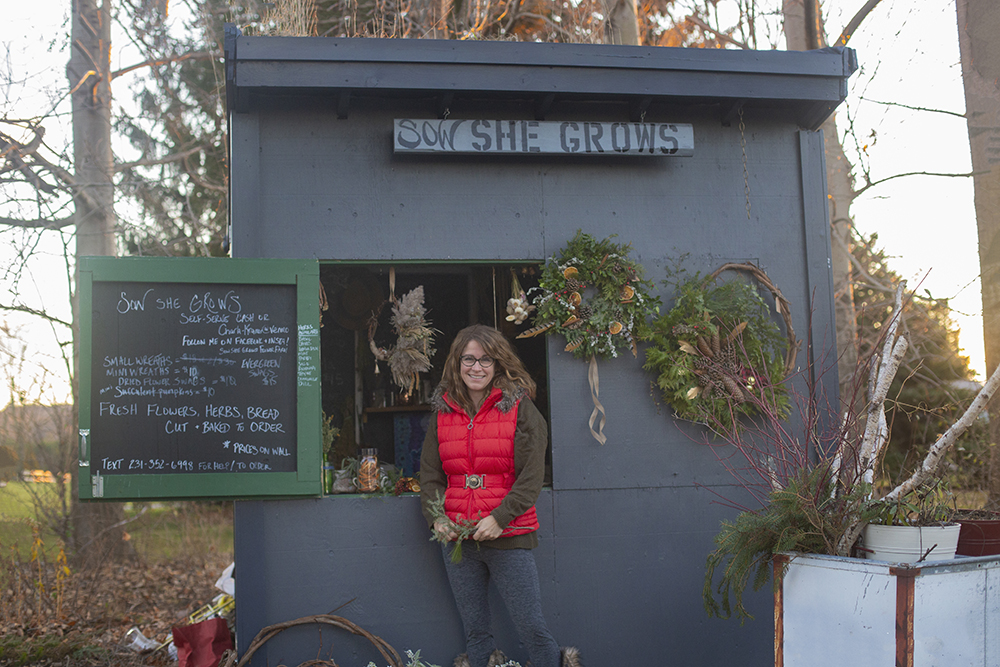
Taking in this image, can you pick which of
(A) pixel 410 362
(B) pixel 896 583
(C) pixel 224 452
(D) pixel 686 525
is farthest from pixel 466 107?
(B) pixel 896 583

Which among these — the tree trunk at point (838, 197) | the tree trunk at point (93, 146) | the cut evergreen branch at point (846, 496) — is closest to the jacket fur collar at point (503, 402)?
the cut evergreen branch at point (846, 496)

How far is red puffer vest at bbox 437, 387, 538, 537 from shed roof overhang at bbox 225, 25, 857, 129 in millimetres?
1688

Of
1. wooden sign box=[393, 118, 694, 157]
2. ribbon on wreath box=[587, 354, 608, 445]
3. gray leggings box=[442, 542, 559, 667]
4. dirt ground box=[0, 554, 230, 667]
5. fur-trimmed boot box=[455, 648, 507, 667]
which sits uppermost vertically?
wooden sign box=[393, 118, 694, 157]

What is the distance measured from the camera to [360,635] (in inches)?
165

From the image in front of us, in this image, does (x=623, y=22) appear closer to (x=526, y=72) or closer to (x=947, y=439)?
(x=526, y=72)

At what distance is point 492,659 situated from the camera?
3977 mm

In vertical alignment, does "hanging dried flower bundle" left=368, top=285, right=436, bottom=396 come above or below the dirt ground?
→ above

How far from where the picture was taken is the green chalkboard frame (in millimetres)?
4031

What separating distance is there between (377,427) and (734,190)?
10.3ft

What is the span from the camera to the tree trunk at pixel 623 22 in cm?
835

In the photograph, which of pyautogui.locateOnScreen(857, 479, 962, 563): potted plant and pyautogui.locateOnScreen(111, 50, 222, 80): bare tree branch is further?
pyautogui.locateOnScreen(111, 50, 222, 80): bare tree branch

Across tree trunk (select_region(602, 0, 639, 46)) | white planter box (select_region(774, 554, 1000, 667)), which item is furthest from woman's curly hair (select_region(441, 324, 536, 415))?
tree trunk (select_region(602, 0, 639, 46))

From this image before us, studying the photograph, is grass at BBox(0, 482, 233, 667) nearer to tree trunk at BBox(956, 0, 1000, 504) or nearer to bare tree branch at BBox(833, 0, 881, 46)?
tree trunk at BBox(956, 0, 1000, 504)

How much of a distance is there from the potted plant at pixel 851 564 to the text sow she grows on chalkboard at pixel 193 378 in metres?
2.36
